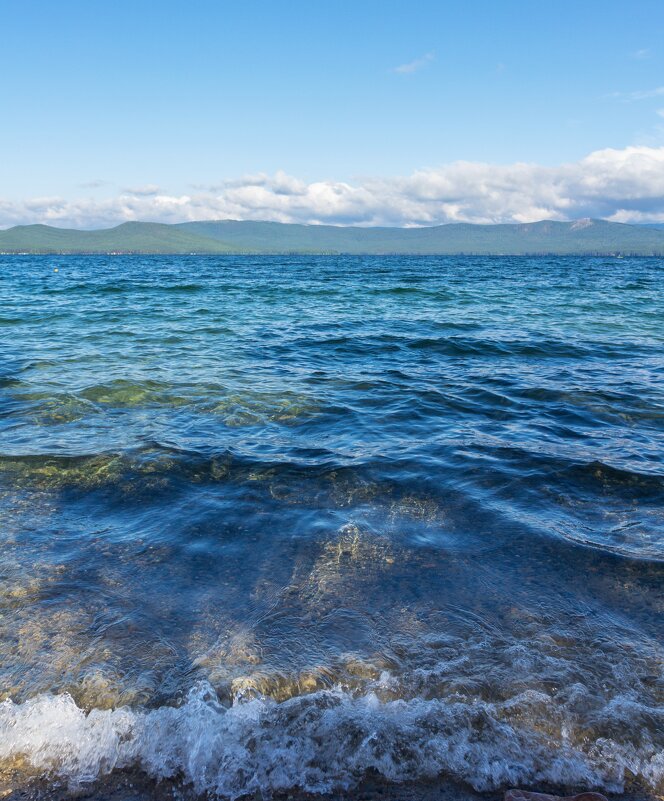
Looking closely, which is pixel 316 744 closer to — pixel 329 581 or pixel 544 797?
pixel 544 797

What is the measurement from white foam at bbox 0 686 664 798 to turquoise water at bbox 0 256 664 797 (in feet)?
0.05

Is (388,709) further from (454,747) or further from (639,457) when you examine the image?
(639,457)

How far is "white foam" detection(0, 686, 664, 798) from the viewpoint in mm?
3199

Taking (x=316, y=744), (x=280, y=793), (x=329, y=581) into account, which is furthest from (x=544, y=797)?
(x=329, y=581)

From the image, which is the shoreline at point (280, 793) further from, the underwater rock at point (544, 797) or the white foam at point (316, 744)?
the underwater rock at point (544, 797)

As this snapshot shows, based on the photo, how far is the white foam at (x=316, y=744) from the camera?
3199mm

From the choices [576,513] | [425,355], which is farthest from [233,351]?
[576,513]

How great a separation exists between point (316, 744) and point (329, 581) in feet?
5.88

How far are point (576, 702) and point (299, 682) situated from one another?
186 centimetres

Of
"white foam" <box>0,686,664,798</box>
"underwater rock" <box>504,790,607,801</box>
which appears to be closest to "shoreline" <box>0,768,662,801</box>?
"white foam" <box>0,686,664,798</box>

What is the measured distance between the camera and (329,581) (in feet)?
16.7

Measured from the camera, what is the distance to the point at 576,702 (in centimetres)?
370

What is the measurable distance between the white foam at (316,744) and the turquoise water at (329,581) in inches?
0.5

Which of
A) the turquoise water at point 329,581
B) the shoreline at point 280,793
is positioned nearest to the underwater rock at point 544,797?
the shoreline at point 280,793
